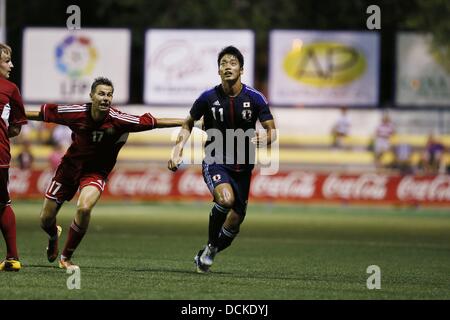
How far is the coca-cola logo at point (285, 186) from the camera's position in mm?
28219

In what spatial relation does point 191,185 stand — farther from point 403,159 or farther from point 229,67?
point 229,67

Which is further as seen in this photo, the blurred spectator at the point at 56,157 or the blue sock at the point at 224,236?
the blurred spectator at the point at 56,157

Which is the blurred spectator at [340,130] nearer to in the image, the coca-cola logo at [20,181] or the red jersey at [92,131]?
the coca-cola logo at [20,181]

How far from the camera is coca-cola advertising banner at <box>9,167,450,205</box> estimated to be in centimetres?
2762

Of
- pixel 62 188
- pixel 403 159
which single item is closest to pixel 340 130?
pixel 403 159

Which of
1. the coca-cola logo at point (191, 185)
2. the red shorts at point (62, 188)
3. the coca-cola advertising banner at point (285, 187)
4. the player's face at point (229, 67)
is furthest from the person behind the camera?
the coca-cola logo at point (191, 185)

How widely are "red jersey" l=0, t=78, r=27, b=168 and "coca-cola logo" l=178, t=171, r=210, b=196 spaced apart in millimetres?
17887

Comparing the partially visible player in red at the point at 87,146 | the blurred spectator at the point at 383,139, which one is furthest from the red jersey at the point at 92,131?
A: the blurred spectator at the point at 383,139

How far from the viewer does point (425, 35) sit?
34.7m

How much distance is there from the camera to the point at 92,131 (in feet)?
35.0

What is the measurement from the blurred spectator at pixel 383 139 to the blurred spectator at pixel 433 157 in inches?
51.4

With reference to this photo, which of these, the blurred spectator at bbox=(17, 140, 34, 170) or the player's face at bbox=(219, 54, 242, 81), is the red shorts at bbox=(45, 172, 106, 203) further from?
the blurred spectator at bbox=(17, 140, 34, 170)

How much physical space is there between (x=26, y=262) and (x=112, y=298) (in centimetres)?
355

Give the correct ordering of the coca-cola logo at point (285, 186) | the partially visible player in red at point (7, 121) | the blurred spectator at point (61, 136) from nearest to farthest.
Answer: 1. the partially visible player in red at point (7, 121)
2. the coca-cola logo at point (285, 186)
3. the blurred spectator at point (61, 136)
